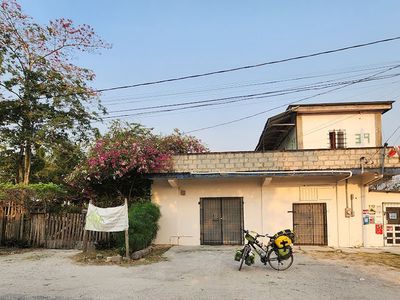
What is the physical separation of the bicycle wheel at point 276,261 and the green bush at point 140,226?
14.3 ft

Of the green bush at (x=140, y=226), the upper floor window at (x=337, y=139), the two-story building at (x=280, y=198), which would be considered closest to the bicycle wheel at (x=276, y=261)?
→ the green bush at (x=140, y=226)

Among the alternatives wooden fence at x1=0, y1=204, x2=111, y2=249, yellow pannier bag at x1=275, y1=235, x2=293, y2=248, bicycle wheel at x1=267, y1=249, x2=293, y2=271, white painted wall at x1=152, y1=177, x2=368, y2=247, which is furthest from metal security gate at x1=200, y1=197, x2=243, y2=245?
yellow pannier bag at x1=275, y1=235, x2=293, y2=248

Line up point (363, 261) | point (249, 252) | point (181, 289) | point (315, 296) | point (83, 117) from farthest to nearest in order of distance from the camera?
point (83, 117), point (363, 261), point (249, 252), point (181, 289), point (315, 296)

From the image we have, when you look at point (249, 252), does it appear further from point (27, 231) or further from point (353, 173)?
point (27, 231)

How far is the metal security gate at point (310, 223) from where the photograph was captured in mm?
16766

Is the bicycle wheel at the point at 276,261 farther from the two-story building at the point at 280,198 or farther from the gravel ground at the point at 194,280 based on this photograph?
the two-story building at the point at 280,198

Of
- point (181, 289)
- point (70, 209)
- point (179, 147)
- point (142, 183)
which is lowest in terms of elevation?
point (181, 289)

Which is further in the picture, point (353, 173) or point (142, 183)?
point (142, 183)

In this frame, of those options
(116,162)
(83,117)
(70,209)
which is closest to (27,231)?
(70,209)

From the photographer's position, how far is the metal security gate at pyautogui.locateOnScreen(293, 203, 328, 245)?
1677cm

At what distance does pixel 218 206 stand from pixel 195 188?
124 centimetres

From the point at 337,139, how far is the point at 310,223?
5329mm

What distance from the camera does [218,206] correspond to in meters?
17.3

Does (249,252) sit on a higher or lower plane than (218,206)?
lower
